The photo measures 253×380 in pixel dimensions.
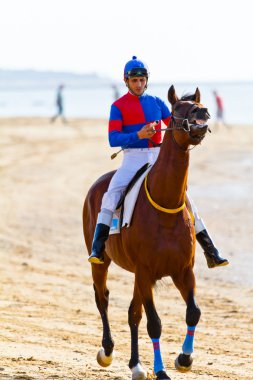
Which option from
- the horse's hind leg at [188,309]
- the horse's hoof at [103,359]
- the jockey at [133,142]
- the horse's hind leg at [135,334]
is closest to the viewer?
the horse's hind leg at [188,309]

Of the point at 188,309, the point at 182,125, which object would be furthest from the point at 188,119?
the point at 188,309

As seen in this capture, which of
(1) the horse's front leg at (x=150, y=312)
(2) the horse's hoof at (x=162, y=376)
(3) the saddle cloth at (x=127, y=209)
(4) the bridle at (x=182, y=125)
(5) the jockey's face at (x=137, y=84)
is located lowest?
(2) the horse's hoof at (x=162, y=376)

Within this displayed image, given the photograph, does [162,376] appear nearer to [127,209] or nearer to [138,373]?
[138,373]

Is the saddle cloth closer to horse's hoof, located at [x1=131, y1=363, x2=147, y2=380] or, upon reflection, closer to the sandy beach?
the sandy beach

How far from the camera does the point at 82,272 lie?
15789 millimetres

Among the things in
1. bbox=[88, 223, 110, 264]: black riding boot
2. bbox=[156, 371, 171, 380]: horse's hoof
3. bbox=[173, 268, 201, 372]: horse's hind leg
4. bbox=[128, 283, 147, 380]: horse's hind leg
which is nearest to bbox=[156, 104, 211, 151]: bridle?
bbox=[173, 268, 201, 372]: horse's hind leg

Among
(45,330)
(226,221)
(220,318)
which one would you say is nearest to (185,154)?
(45,330)

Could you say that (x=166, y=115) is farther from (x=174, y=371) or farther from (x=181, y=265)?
(x=174, y=371)

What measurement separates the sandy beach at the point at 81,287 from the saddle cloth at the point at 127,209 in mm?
742

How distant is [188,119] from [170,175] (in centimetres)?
60

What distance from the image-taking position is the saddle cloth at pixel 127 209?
8.94m

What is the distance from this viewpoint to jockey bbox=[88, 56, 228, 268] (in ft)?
30.6

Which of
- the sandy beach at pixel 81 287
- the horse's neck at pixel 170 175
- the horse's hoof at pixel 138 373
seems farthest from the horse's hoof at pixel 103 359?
the horse's neck at pixel 170 175

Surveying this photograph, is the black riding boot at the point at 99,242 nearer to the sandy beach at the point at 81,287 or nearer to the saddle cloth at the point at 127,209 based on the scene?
the saddle cloth at the point at 127,209
